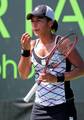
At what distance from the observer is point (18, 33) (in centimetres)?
463

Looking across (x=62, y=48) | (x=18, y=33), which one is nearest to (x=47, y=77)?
(x=62, y=48)

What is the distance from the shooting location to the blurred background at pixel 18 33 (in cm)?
457

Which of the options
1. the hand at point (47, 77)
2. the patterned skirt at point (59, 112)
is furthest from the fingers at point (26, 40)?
the patterned skirt at point (59, 112)

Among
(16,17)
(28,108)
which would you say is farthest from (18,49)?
(28,108)

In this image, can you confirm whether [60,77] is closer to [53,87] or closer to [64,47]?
[53,87]

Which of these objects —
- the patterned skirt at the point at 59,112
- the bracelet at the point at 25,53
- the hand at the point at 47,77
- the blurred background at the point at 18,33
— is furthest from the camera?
the blurred background at the point at 18,33

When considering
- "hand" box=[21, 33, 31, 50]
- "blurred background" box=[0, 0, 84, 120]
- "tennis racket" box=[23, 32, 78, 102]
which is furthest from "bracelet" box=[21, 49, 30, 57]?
"blurred background" box=[0, 0, 84, 120]

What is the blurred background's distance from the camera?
4566 millimetres

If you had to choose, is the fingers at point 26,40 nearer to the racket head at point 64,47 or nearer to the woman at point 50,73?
the woman at point 50,73

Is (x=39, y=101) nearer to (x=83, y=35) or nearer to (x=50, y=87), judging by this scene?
(x=50, y=87)

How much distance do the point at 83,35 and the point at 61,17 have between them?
299 mm

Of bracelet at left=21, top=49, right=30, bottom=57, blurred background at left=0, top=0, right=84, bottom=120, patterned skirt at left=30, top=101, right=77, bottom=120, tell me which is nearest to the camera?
patterned skirt at left=30, top=101, right=77, bottom=120

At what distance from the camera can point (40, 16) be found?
124 inches

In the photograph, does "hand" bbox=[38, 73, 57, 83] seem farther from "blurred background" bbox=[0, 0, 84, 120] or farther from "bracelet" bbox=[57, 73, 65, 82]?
"blurred background" bbox=[0, 0, 84, 120]
